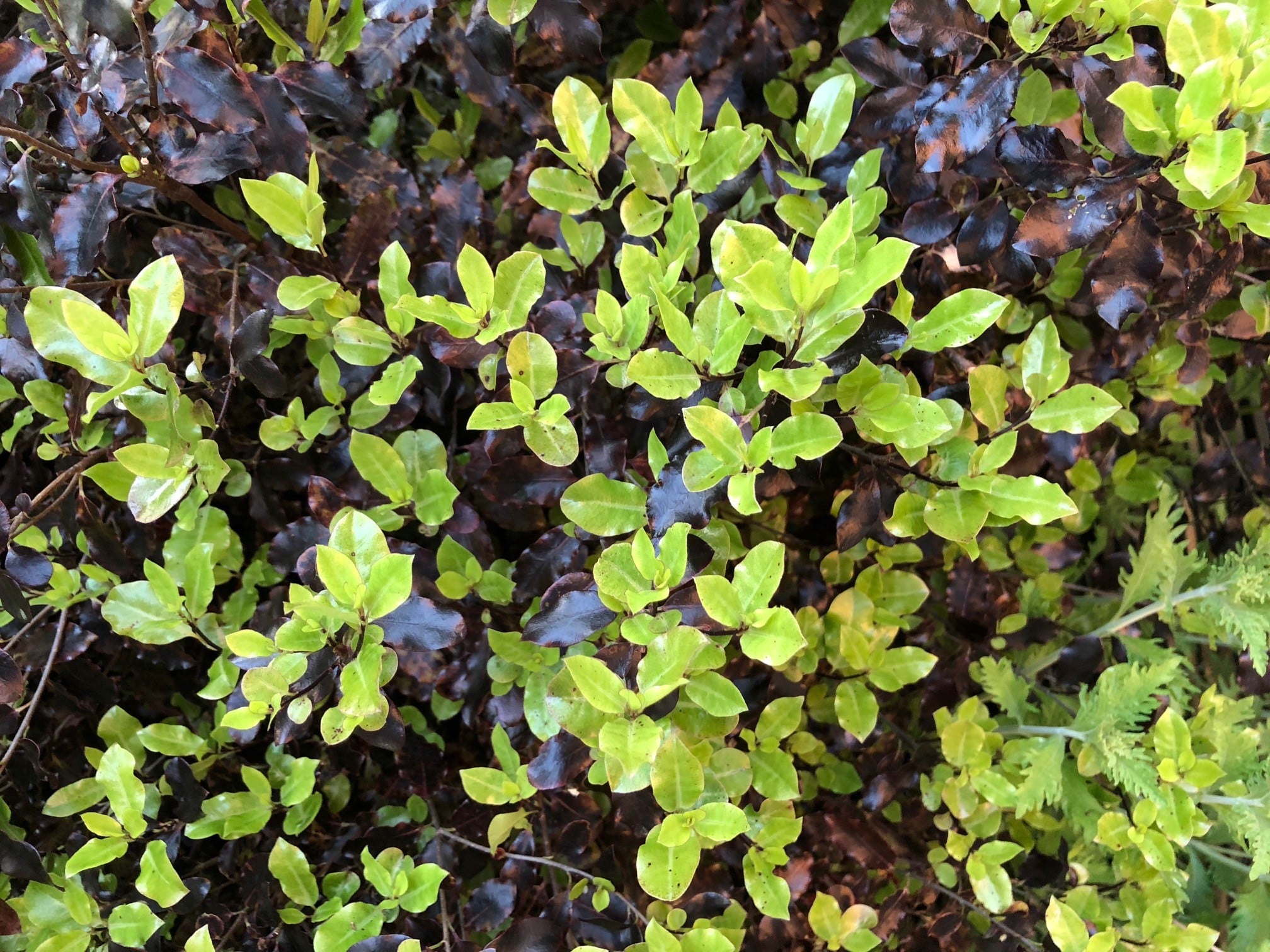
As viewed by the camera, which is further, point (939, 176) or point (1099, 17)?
point (939, 176)

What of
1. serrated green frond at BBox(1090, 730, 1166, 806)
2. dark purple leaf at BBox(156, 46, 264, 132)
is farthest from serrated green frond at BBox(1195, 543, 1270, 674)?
dark purple leaf at BBox(156, 46, 264, 132)

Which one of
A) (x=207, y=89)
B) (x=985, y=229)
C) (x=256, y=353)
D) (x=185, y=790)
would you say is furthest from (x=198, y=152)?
(x=985, y=229)

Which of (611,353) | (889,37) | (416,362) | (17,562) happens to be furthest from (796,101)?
(17,562)

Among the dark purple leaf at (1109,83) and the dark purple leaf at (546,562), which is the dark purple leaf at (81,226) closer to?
the dark purple leaf at (546,562)

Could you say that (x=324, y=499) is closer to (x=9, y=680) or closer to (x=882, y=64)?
(x=9, y=680)

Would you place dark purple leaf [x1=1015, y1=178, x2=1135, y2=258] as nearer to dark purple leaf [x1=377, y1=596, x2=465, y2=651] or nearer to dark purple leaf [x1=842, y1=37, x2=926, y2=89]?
dark purple leaf [x1=842, y1=37, x2=926, y2=89]

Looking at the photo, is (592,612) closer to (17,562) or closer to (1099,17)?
(17,562)

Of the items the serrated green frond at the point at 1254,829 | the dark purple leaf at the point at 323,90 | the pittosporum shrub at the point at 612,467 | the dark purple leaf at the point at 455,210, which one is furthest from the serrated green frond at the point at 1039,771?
the dark purple leaf at the point at 323,90
